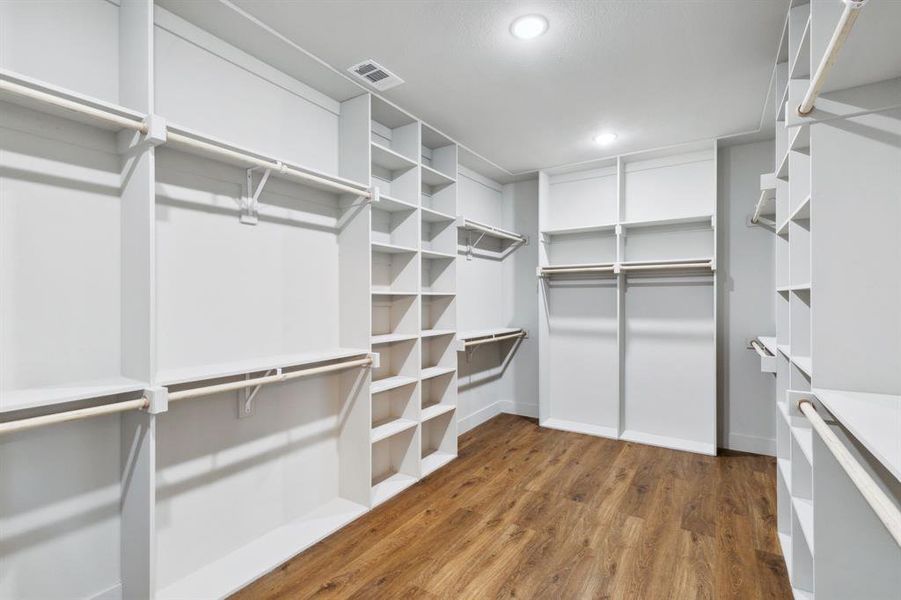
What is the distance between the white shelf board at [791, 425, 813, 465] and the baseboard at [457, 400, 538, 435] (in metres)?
2.83

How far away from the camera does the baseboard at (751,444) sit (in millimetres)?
3630

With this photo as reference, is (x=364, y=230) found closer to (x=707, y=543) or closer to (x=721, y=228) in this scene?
(x=707, y=543)

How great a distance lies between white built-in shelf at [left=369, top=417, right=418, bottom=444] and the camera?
2.78 m

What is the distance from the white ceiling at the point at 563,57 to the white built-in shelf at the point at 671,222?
668mm

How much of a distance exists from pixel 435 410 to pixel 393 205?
1614 millimetres

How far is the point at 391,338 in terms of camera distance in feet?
9.56

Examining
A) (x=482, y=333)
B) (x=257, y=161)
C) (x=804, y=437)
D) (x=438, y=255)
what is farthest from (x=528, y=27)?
(x=482, y=333)

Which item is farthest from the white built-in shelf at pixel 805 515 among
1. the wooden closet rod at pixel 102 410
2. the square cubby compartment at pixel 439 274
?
the square cubby compartment at pixel 439 274

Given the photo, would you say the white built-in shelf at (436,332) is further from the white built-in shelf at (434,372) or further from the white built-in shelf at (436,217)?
the white built-in shelf at (436,217)

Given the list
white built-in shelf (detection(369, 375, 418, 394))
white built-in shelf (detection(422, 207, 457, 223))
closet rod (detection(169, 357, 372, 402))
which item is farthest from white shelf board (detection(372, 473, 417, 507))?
white built-in shelf (detection(422, 207, 457, 223))

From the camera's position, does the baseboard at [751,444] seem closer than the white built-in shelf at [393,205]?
No

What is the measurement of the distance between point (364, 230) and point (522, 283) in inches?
99.0

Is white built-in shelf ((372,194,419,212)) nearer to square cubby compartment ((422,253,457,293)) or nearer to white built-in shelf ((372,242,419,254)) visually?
white built-in shelf ((372,242,419,254))

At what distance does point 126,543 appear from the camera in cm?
173
